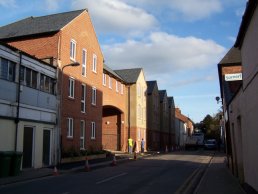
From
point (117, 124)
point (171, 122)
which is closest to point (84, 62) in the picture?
point (117, 124)

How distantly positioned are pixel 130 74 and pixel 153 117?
35.3 feet

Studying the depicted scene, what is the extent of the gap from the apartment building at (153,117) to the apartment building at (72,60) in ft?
76.8

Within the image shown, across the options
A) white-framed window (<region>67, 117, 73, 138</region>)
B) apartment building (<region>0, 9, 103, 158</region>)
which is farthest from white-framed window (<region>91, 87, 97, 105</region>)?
white-framed window (<region>67, 117, 73, 138</region>)

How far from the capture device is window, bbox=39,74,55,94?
24.4 metres

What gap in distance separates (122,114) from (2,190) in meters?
34.4

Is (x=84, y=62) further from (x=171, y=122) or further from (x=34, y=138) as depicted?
(x=171, y=122)

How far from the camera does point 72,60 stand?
95.7ft

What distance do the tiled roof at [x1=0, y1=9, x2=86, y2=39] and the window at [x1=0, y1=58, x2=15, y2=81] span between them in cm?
703

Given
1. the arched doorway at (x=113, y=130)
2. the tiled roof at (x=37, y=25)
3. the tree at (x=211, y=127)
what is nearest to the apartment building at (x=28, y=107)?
the tiled roof at (x=37, y=25)

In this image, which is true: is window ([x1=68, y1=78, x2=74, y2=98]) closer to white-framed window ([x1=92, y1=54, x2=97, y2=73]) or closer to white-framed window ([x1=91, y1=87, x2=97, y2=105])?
white-framed window ([x1=91, y1=87, x2=97, y2=105])

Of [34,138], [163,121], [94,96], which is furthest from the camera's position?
[163,121]

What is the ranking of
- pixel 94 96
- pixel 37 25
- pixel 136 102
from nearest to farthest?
1. pixel 37 25
2. pixel 94 96
3. pixel 136 102

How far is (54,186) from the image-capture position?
14.6 m

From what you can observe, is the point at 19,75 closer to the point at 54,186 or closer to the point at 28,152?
the point at 28,152
